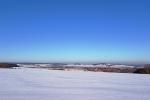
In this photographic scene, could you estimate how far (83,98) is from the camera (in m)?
6.50

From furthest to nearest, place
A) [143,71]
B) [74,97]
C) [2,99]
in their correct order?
[143,71], [74,97], [2,99]

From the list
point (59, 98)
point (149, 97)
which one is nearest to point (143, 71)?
point (149, 97)

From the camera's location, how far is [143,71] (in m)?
18.8

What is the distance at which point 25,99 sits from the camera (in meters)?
6.23

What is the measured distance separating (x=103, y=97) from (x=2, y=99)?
8.95ft

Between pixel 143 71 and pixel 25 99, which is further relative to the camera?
pixel 143 71

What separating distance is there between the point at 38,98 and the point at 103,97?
1808mm

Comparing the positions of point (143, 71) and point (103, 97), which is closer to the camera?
point (103, 97)

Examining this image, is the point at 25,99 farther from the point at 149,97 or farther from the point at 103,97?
the point at 149,97

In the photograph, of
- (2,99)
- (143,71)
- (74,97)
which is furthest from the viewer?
(143,71)

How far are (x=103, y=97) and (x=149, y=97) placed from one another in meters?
1.30

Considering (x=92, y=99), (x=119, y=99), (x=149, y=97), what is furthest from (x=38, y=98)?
(x=149, y=97)

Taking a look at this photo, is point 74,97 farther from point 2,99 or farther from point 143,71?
point 143,71

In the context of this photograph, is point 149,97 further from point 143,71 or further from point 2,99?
point 143,71
